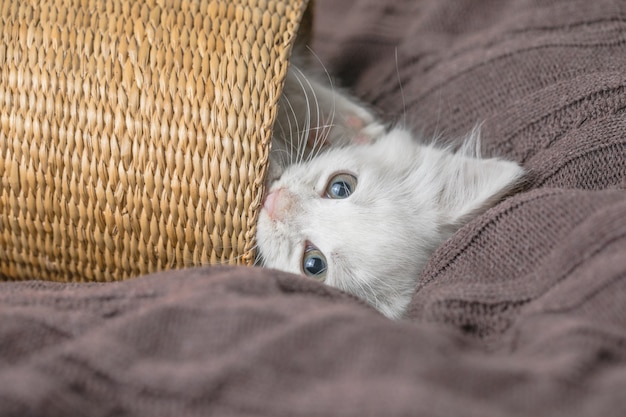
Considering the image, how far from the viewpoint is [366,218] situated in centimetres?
119

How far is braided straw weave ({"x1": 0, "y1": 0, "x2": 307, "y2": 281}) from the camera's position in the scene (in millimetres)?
1104

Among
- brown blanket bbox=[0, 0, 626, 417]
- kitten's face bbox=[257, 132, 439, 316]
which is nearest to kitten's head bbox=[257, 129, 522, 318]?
kitten's face bbox=[257, 132, 439, 316]

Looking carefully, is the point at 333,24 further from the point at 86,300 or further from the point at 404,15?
the point at 86,300

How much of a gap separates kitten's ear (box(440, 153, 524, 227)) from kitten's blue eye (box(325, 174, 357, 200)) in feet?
0.64

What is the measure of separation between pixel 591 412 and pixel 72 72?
3.19ft

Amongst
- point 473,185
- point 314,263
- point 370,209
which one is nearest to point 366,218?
point 370,209

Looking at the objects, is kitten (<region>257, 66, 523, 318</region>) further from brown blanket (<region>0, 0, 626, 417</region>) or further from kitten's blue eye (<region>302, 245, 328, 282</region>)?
brown blanket (<region>0, 0, 626, 417</region>)

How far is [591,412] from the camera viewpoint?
0.66 m

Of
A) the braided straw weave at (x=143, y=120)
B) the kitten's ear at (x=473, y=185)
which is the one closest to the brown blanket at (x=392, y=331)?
the kitten's ear at (x=473, y=185)

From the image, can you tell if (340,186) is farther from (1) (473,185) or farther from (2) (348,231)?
(1) (473,185)

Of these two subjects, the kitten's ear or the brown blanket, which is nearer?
the brown blanket

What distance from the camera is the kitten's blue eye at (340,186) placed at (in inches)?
49.2

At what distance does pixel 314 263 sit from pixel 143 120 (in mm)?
410

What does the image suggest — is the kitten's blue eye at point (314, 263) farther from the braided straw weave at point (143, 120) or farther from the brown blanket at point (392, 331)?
the brown blanket at point (392, 331)
